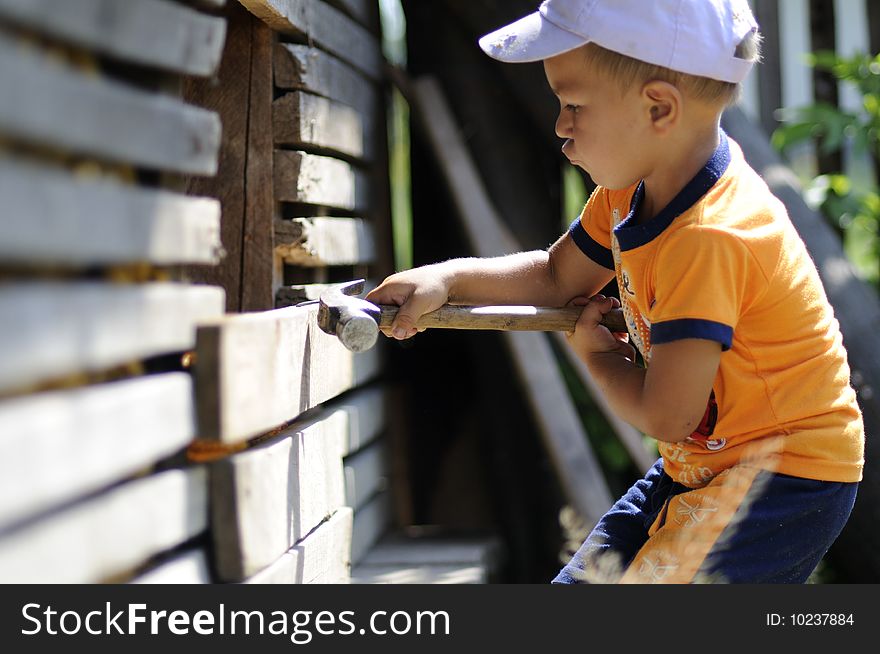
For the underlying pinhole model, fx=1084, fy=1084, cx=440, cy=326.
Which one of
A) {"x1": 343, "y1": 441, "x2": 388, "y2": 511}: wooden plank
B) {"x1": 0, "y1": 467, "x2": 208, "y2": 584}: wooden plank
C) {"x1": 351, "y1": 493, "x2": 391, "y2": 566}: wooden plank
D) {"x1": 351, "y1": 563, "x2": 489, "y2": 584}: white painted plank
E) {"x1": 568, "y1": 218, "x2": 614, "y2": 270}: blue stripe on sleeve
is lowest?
{"x1": 351, "y1": 563, "x2": 489, "y2": 584}: white painted plank

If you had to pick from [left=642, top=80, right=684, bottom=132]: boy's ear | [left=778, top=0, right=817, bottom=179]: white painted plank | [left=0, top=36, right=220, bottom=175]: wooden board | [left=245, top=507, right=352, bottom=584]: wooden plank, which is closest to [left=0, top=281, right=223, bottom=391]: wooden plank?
[left=0, top=36, right=220, bottom=175]: wooden board

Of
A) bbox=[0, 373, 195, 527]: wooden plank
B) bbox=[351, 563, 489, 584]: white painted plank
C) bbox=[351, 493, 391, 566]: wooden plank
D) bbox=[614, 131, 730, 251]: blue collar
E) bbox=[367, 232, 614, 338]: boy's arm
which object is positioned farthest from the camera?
bbox=[351, 493, 391, 566]: wooden plank

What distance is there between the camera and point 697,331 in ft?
6.64

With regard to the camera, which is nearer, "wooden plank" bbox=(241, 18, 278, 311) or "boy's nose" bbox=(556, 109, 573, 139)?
"boy's nose" bbox=(556, 109, 573, 139)

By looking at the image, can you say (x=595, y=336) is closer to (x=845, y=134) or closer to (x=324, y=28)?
(x=324, y=28)

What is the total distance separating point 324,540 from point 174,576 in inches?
37.9

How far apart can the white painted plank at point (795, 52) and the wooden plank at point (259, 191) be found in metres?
3.22

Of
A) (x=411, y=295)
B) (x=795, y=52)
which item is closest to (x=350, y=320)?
(x=411, y=295)

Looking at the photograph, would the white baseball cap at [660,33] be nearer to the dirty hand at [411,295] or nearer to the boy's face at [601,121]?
the boy's face at [601,121]

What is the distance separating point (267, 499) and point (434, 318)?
1.79 feet

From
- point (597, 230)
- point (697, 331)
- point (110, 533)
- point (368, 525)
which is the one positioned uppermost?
point (597, 230)

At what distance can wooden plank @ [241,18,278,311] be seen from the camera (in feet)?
9.68

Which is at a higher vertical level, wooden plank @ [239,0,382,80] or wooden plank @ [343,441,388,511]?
wooden plank @ [239,0,382,80]

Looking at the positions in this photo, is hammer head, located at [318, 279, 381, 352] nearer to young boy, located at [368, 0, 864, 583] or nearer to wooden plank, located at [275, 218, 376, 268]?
young boy, located at [368, 0, 864, 583]
